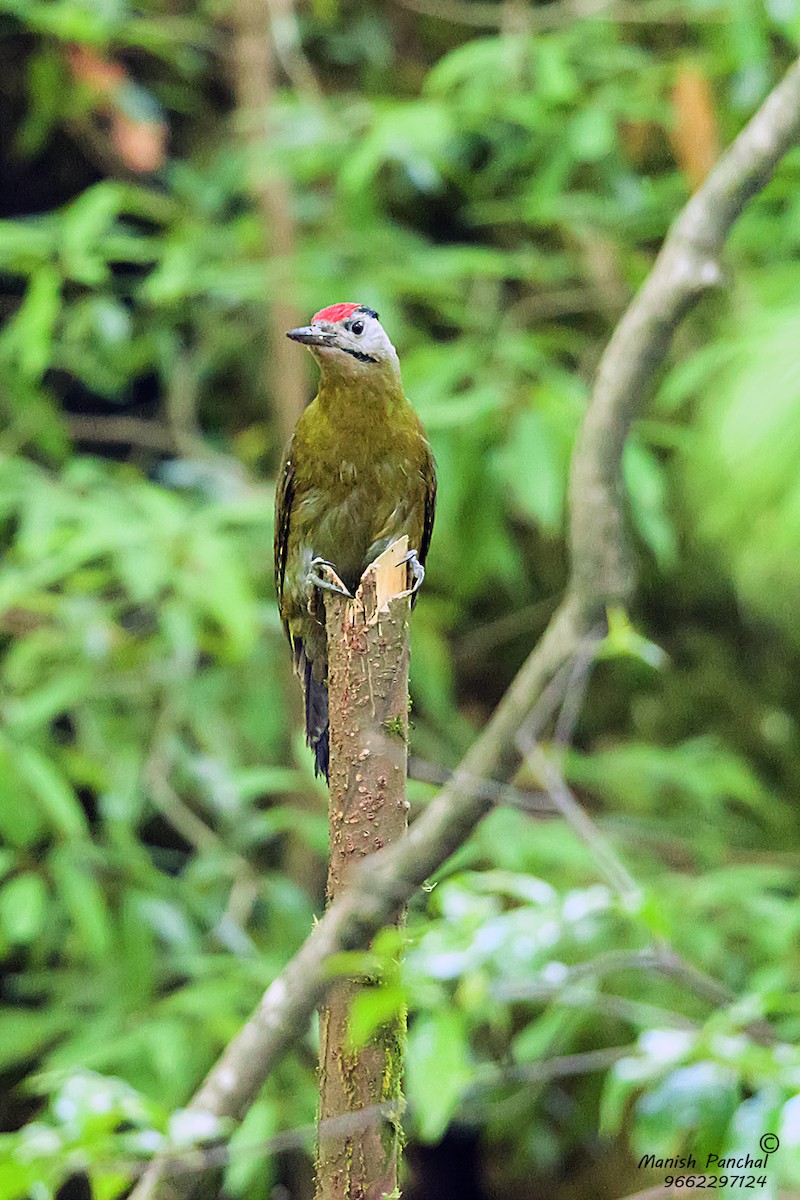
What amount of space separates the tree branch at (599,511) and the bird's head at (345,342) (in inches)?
16.4

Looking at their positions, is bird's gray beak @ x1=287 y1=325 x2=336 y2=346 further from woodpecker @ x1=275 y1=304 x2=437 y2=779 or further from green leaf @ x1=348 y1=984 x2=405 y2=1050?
green leaf @ x1=348 y1=984 x2=405 y2=1050

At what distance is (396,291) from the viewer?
348 centimetres

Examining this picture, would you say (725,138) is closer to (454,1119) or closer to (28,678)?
(28,678)

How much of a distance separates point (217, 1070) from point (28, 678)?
1.11 m

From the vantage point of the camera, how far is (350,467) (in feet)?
8.55

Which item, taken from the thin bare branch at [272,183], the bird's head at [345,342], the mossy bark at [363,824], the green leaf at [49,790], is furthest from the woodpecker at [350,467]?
the thin bare branch at [272,183]

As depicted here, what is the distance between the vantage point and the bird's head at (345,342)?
8.51 ft

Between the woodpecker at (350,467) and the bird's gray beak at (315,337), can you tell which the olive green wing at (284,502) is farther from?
the bird's gray beak at (315,337)

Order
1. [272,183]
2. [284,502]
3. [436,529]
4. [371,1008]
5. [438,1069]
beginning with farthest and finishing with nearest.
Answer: [272,183] < [436,529] < [284,502] < [438,1069] < [371,1008]

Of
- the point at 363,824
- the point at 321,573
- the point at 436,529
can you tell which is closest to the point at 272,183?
the point at 436,529

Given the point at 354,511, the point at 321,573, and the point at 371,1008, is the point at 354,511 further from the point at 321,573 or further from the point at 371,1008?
the point at 371,1008

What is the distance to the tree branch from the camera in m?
2.42

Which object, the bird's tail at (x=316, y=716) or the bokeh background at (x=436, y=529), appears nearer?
the bird's tail at (x=316, y=716)

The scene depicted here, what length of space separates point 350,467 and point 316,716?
55cm
